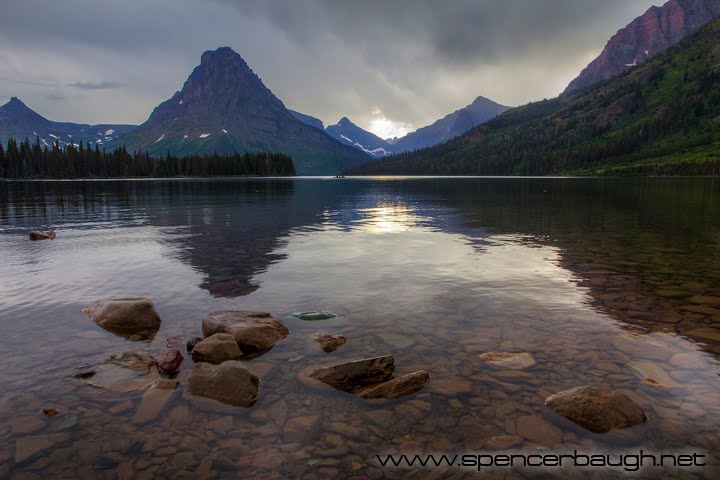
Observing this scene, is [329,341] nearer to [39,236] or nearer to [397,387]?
[397,387]

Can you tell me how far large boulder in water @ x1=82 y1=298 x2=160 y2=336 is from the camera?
1595 cm

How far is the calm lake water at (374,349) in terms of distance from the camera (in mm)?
9008

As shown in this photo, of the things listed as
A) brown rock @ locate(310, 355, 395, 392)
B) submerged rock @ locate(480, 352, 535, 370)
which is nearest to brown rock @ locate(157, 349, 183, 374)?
brown rock @ locate(310, 355, 395, 392)

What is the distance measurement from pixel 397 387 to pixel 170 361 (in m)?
6.76

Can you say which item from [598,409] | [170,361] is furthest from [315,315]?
[598,409]

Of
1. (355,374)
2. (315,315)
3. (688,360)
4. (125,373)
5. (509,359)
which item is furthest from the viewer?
(315,315)

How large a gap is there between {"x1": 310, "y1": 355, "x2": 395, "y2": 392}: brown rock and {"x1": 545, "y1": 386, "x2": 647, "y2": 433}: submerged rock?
4.32m

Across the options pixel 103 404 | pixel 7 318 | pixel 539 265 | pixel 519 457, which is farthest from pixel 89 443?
pixel 539 265

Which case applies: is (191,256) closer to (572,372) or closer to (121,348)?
(121,348)

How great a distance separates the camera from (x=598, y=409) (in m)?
9.81

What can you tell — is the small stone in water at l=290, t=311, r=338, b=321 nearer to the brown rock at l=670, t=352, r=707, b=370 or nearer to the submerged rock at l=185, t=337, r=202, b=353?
the submerged rock at l=185, t=337, r=202, b=353

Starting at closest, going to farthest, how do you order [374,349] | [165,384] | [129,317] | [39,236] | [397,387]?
1. [397,387]
2. [165,384]
3. [374,349]
4. [129,317]
5. [39,236]

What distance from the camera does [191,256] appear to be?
29.4 m

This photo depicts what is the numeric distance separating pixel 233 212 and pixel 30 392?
5160 centimetres
